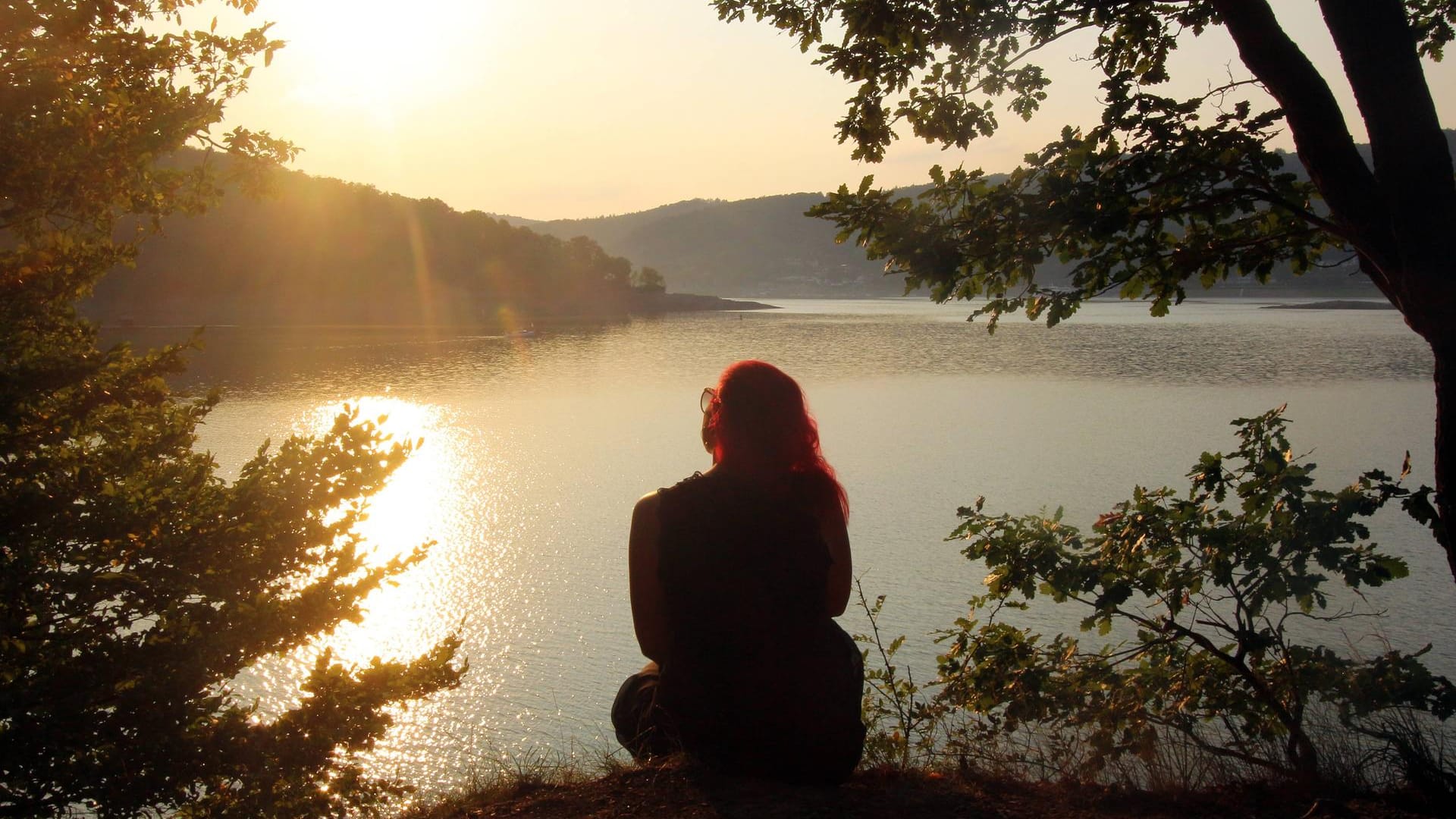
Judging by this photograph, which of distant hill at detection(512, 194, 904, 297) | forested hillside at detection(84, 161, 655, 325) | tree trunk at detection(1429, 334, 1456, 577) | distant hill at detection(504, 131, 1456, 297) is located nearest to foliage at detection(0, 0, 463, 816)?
tree trunk at detection(1429, 334, 1456, 577)

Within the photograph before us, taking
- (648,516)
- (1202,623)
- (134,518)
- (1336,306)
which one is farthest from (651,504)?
(1336,306)

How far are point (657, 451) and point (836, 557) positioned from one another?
42.0 ft

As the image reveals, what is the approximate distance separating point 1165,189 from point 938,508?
27.1ft

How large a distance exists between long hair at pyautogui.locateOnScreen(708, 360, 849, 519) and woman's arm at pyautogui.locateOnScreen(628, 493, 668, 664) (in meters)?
0.24

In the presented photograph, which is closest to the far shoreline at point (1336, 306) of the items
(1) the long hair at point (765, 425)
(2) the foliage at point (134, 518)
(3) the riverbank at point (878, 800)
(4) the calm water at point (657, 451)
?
(4) the calm water at point (657, 451)

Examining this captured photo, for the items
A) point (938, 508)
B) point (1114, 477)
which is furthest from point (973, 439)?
point (938, 508)

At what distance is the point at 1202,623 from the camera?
3.89 metres

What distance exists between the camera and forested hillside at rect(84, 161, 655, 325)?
53750 mm

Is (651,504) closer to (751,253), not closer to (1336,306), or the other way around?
(1336,306)

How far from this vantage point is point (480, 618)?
8258 mm

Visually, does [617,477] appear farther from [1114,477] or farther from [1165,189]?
[1165,189]

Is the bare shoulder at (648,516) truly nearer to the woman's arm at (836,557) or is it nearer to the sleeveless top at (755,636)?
the sleeveless top at (755,636)

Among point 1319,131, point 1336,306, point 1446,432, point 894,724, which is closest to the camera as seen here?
point 1446,432

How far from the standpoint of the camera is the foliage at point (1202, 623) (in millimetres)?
3404
